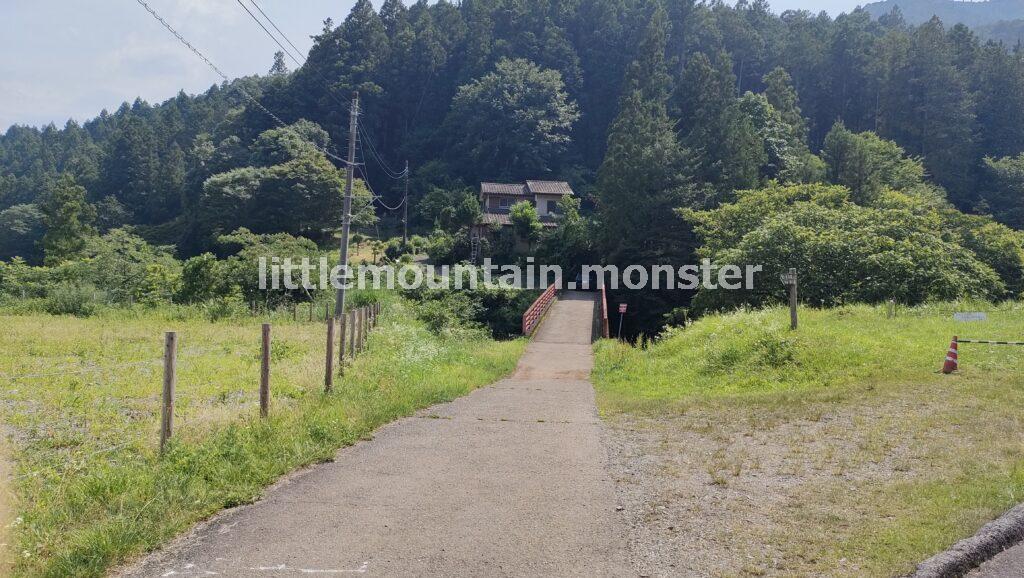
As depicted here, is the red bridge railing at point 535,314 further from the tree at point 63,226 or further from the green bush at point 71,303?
the tree at point 63,226

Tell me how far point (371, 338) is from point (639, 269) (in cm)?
2492

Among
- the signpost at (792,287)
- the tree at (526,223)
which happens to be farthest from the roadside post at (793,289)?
the tree at (526,223)

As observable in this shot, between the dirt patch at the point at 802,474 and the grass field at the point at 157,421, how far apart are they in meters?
3.62

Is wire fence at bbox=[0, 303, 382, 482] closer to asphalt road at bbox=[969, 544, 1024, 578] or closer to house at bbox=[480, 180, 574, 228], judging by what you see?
asphalt road at bbox=[969, 544, 1024, 578]

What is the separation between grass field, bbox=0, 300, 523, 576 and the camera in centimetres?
527

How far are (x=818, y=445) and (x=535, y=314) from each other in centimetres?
1713

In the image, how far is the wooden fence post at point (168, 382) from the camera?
254 inches

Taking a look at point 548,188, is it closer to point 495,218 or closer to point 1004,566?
point 495,218

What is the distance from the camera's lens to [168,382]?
6594 mm

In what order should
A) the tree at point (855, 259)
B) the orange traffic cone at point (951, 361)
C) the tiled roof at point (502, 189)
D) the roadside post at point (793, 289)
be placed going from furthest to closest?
the tiled roof at point (502, 189), the tree at point (855, 259), the roadside post at point (793, 289), the orange traffic cone at point (951, 361)

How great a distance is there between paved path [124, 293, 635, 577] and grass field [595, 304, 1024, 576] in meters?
0.55

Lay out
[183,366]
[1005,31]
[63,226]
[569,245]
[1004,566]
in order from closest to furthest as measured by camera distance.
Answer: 1. [1004,566]
2. [183,366]
3. [569,245]
4. [63,226]
5. [1005,31]

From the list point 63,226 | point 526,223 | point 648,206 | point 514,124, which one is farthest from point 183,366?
point 514,124

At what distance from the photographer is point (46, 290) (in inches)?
1219
